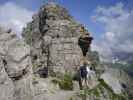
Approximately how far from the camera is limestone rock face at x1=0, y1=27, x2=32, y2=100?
3191cm

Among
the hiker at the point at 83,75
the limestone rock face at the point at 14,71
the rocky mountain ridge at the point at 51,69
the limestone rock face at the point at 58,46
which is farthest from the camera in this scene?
the limestone rock face at the point at 58,46

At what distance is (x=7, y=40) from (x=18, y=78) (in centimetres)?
477

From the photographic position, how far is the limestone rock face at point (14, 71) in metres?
31.9

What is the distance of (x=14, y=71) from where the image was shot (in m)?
33.2

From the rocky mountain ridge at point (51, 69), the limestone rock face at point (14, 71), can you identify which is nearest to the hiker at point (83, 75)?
the rocky mountain ridge at point (51, 69)

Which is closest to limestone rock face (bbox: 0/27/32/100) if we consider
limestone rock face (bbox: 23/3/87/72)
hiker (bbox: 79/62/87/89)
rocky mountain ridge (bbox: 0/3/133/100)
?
rocky mountain ridge (bbox: 0/3/133/100)

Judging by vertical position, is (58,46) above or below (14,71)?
above

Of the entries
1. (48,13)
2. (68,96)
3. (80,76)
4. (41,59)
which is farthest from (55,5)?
(68,96)

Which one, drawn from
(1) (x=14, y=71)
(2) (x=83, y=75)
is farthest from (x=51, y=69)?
(1) (x=14, y=71)

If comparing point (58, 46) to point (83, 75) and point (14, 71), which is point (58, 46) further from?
point (14, 71)

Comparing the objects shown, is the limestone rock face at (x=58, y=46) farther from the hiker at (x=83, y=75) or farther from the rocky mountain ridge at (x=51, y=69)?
the hiker at (x=83, y=75)

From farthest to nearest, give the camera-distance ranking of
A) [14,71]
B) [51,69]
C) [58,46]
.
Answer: [58,46], [51,69], [14,71]

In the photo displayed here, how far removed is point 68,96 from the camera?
3500 cm

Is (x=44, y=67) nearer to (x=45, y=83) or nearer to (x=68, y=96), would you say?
(x=45, y=83)
